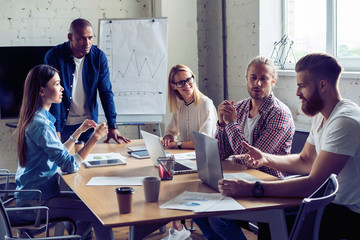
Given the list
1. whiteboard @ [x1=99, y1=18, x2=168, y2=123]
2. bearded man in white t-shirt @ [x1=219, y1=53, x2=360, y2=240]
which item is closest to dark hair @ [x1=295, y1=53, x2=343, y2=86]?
bearded man in white t-shirt @ [x1=219, y1=53, x2=360, y2=240]

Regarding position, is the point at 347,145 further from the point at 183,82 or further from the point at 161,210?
the point at 183,82

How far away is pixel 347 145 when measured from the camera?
1659 mm

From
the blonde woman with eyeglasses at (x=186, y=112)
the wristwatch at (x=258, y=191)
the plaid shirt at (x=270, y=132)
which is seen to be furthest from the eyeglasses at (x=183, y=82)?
the wristwatch at (x=258, y=191)

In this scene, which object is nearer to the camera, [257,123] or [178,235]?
[257,123]

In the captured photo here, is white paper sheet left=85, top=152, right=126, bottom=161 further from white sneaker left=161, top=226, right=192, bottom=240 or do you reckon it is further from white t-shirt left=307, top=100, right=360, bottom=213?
white t-shirt left=307, top=100, right=360, bottom=213

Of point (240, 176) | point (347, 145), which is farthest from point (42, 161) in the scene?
point (347, 145)

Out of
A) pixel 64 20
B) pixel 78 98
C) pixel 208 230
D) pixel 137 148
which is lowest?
pixel 208 230

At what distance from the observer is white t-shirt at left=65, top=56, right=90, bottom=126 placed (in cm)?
342

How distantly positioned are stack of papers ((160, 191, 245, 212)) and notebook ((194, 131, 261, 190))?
0.31 feet

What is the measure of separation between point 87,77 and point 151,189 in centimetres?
196

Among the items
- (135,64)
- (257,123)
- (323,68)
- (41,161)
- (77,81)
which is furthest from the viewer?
(135,64)

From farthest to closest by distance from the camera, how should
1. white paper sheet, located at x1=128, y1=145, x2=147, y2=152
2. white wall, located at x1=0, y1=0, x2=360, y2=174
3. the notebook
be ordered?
white wall, located at x1=0, y1=0, x2=360, y2=174 < white paper sheet, located at x1=128, y1=145, x2=147, y2=152 < the notebook

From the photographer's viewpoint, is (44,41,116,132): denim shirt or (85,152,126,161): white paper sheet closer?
(85,152,126,161): white paper sheet

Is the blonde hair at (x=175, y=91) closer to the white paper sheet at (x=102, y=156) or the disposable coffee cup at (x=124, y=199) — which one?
the white paper sheet at (x=102, y=156)
